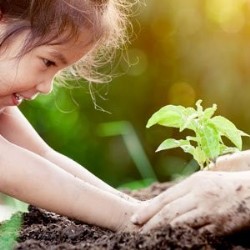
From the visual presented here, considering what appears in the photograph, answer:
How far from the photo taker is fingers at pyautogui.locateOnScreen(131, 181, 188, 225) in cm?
237

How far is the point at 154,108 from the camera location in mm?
5633

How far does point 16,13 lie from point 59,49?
9.3 inches

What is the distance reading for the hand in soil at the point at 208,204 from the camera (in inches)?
89.1

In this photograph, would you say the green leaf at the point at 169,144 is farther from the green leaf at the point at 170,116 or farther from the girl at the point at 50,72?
the girl at the point at 50,72

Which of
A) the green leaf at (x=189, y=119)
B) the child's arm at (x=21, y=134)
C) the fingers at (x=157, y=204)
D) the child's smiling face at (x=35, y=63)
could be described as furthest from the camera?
the child's arm at (x=21, y=134)

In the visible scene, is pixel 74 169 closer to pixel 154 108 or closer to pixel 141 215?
pixel 141 215

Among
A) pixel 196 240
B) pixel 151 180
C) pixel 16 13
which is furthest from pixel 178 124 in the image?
pixel 151 180

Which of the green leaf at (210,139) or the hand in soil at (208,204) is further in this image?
the green leaf at (210,139)

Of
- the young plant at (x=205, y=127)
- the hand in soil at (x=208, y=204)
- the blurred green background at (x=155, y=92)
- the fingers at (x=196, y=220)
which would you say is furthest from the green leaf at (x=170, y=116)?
the blurred green background at (x=155, y=92)

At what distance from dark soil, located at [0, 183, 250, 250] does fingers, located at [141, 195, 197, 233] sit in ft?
0.26

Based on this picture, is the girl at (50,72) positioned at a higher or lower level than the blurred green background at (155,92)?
lower

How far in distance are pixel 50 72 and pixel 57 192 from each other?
611 mm

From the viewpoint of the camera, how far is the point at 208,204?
228 centimetres

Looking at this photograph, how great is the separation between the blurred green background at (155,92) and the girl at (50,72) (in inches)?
79.9
